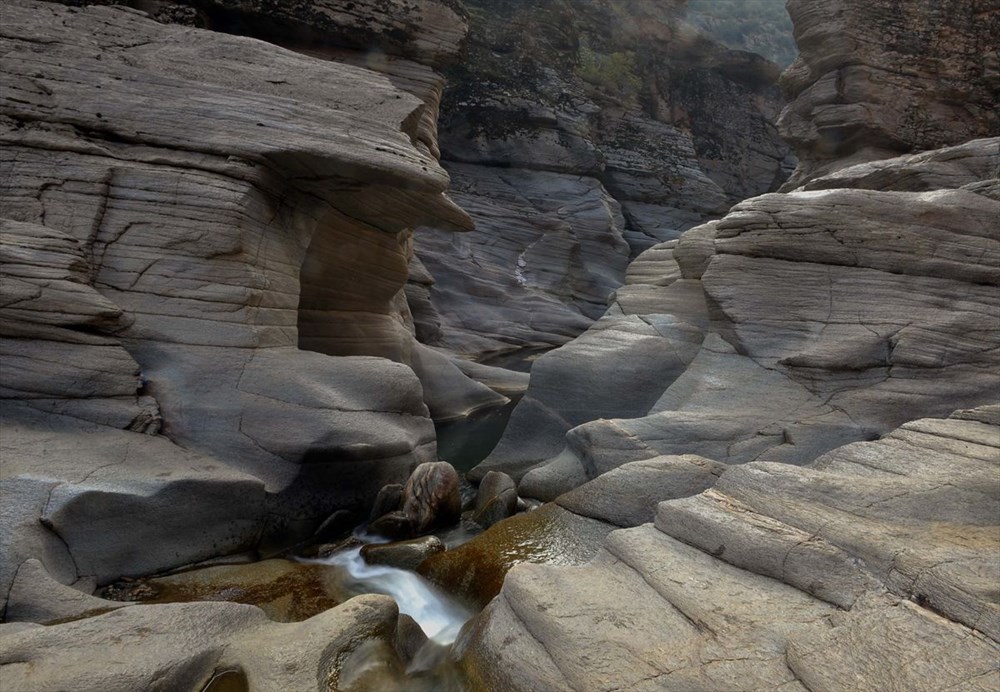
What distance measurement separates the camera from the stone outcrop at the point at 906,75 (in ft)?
53.6

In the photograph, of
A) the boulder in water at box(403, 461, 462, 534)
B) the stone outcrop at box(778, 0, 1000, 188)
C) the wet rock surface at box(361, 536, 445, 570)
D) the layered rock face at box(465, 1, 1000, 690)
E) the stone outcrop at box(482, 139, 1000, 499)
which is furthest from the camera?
the stone outcrop at box(778, 0, 1000, 188)

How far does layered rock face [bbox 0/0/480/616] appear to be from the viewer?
19.0ft

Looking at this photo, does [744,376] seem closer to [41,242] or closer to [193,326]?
[193,326]

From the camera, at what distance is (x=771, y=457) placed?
7.16 meters

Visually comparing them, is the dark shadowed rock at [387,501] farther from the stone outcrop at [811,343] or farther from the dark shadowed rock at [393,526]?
the stone outcrop at [811,343]

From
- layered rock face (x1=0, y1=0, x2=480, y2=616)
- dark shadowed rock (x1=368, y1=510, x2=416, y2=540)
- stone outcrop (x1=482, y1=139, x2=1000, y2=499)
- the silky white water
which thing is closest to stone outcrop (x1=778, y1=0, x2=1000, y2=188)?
stone outcrop (x1=482, y1=139, x2=1000, y2=499)

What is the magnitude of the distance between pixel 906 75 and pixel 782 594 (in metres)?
18.3

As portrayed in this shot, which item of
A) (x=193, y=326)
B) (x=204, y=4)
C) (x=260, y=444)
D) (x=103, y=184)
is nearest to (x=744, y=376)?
(x=260, y=444)

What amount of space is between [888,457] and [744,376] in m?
3.27

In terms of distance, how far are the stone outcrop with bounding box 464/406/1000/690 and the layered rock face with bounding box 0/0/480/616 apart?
3.48m

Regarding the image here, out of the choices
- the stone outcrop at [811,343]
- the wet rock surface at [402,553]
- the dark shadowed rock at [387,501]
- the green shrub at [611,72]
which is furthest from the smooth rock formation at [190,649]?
the green shrub at [611,72]

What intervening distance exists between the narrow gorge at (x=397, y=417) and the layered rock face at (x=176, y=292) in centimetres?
3

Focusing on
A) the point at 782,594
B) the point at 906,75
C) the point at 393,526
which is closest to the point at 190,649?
the point at 393,526

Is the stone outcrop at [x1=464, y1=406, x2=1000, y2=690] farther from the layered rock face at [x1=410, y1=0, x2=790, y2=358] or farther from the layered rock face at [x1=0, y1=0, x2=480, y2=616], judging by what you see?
the layered rock face at [x1=410, y1=0, x2=790, y2=358]
